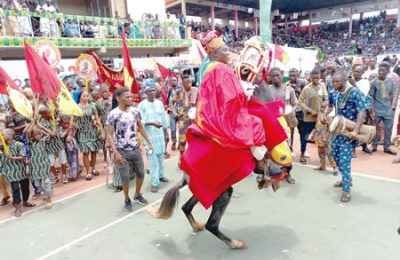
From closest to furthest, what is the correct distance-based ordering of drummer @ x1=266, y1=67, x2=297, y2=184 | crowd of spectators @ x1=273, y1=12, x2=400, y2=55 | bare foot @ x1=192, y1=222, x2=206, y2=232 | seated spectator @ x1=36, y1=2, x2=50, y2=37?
bare foot @ x1=192, y1=222, x2=206, y2=232 < drummer @ x1=266, y1=67, x2=297, y2=184 < seated spectator @ x1=36, y1=2, x2=50, y2=37 < crowd of spectators @ x1=273, y1=12, x2=400, y2=55

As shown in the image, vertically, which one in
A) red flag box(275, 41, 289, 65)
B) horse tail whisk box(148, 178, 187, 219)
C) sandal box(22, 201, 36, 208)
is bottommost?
sandal box(22, 201, 36, 208)

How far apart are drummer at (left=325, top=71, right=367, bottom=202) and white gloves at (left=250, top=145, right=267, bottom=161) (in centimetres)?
174

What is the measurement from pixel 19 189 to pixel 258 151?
146 inches

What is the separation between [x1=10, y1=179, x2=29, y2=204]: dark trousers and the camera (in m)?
4.68

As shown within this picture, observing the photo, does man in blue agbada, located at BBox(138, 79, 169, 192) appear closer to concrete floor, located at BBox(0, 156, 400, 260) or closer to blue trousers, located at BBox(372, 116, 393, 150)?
concrete floor, located at BBox(0, 156, 400, 260)

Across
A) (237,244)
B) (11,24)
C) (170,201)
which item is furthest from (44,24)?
(237,244)

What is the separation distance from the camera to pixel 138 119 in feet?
14.8

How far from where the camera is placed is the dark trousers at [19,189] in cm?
468

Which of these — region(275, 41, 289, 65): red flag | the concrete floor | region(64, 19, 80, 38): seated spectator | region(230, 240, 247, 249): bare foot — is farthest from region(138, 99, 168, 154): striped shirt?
region(64, 19, 80, 38): seated spectator

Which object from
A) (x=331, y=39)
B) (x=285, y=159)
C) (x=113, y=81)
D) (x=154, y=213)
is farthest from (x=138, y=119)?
(x=331, y=39)

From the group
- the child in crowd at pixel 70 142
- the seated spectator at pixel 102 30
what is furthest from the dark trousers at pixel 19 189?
the seated spectator at pixel 102 30

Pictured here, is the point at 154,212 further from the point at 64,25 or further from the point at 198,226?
the point at 64,25

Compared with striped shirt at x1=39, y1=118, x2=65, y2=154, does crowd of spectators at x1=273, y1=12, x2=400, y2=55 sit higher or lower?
higher

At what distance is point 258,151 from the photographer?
296 cm
